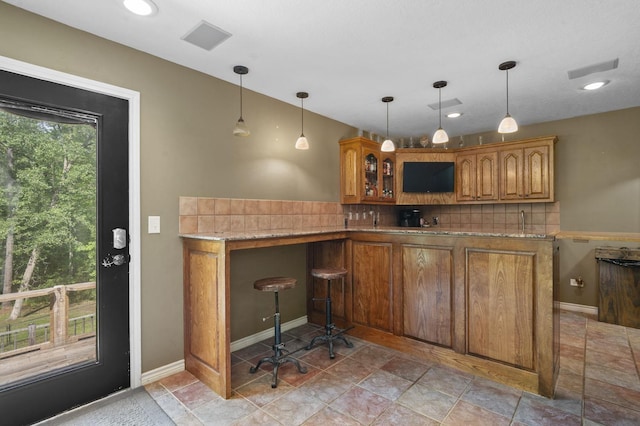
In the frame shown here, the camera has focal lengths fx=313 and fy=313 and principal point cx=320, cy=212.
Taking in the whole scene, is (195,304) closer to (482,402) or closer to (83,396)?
(83,396)

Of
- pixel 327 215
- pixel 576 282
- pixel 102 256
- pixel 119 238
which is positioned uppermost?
pixel 327 215

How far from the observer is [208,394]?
7.11 feet

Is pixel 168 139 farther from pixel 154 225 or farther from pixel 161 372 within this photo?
pixel 161 372

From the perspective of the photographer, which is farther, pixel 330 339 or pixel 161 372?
pixel 330 339

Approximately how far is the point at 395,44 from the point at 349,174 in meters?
1.97

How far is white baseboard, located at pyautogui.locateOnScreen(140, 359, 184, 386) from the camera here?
7.54 feet

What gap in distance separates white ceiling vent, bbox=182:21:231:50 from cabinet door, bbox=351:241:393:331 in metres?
2.12

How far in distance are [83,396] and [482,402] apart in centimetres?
261

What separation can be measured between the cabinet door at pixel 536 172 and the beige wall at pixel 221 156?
0.30 m

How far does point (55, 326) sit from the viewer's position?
79.4 inches

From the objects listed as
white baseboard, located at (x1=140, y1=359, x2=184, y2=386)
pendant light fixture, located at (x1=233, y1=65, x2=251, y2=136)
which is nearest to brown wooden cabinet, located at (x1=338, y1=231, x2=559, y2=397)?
pendant light fixture, located at (x1=233, y1=65, x2=251, y2=136)

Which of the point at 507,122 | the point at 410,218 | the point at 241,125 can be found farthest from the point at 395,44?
the point at 410,218

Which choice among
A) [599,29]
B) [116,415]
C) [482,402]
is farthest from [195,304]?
[599,29]

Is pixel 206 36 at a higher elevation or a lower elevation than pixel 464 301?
higher
